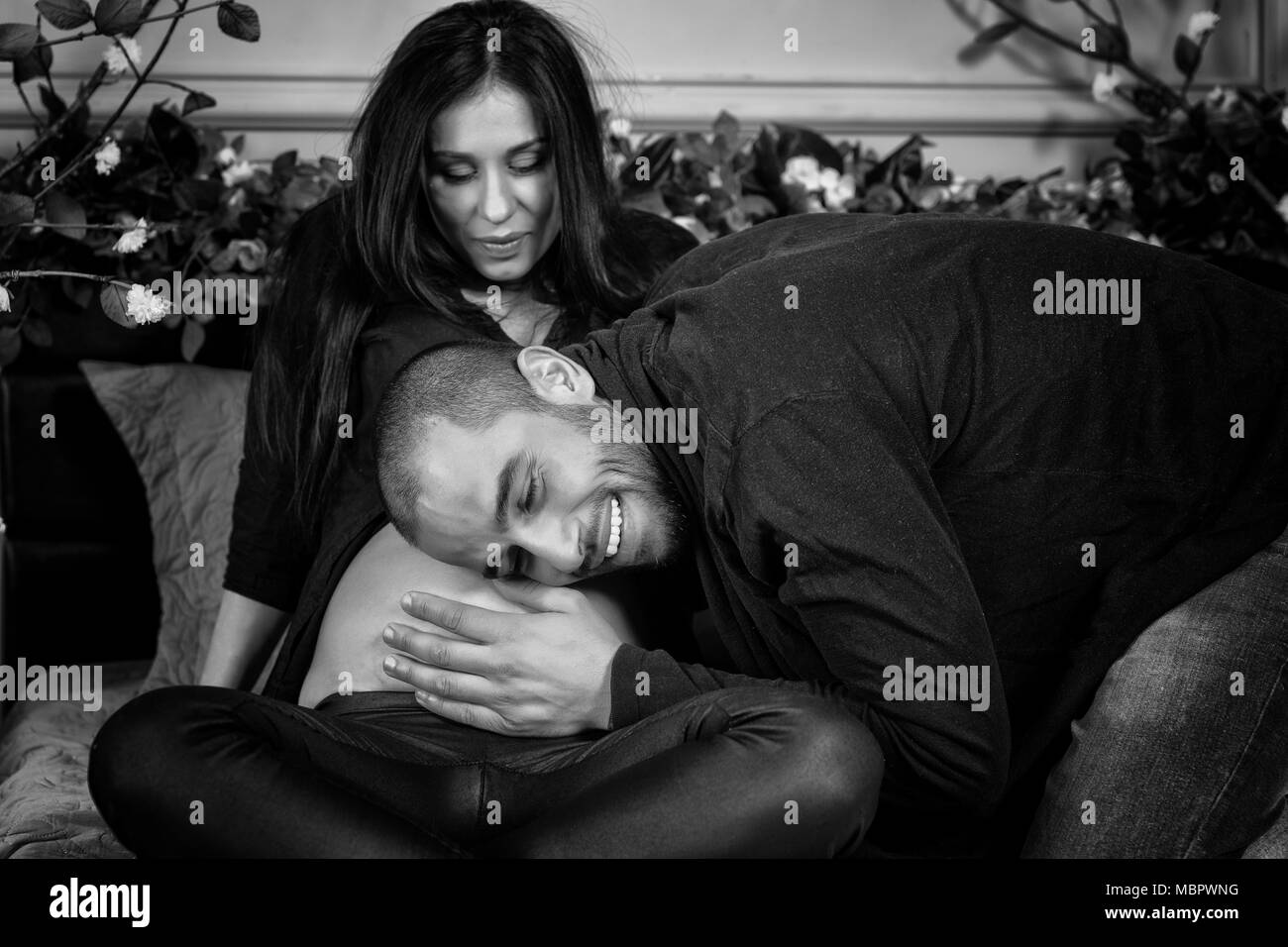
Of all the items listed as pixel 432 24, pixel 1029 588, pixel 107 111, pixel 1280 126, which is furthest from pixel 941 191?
pixel 107 111

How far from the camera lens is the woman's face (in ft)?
4.80

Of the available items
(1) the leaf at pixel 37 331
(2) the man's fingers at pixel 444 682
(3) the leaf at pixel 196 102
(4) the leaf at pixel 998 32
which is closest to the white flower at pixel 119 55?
(3) the leaf at pixel 196 102

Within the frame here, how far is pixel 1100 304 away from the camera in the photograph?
3.67ft

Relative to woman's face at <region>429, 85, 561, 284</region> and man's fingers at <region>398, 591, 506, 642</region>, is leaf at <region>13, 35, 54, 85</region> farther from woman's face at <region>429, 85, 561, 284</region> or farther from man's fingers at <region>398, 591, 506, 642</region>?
man's fingers at <region>398, 591, 506, 642</region>

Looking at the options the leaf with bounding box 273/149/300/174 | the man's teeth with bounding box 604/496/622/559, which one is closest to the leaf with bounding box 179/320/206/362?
the leaf with bounding box 273/149/300/174

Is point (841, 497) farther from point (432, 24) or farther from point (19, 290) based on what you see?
point (19, 290)

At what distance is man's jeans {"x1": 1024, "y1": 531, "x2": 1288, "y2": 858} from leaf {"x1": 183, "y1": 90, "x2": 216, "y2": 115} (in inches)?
49.9

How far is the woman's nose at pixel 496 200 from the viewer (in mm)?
1456

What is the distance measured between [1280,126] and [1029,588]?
3.48 feet

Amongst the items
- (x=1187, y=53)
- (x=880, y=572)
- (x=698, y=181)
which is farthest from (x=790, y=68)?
(x=880, y=572)

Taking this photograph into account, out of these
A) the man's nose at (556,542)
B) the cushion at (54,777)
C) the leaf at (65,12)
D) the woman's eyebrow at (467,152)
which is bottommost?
the cushion at (54,777)

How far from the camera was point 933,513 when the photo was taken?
1021 millimetres

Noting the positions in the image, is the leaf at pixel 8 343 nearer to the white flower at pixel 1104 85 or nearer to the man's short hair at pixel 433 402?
the man's short hair at pixel 433 402

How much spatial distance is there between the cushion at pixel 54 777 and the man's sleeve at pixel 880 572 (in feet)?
2.10
